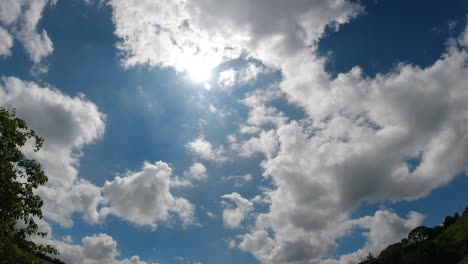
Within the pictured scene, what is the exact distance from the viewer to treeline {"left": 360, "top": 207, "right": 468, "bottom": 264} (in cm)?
11831

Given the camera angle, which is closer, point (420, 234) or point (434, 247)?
point (434, 247)

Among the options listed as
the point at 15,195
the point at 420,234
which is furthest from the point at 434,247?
the point at 15,195

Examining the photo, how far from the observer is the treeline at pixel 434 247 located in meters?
118

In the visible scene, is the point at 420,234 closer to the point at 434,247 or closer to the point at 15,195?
the point at 434,247

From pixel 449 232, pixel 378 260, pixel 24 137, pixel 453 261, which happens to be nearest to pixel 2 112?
pixel 24 137

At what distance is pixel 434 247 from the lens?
397 ft

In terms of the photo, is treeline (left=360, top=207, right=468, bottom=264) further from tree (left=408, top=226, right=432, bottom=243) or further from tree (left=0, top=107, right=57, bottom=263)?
tree (left=0, top=107, right=57, bottom=263)

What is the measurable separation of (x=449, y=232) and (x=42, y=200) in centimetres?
17527

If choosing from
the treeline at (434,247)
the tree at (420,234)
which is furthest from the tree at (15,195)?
the tree at (420,234)

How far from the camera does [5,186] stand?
14.8 meters

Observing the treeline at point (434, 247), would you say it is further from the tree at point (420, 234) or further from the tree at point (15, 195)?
the tree at point (15, 195)

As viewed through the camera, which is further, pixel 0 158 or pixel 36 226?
pixel 36 226

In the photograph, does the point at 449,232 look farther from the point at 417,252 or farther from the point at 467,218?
the point at 417,252

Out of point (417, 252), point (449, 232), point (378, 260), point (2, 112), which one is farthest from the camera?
point (449, 232)
